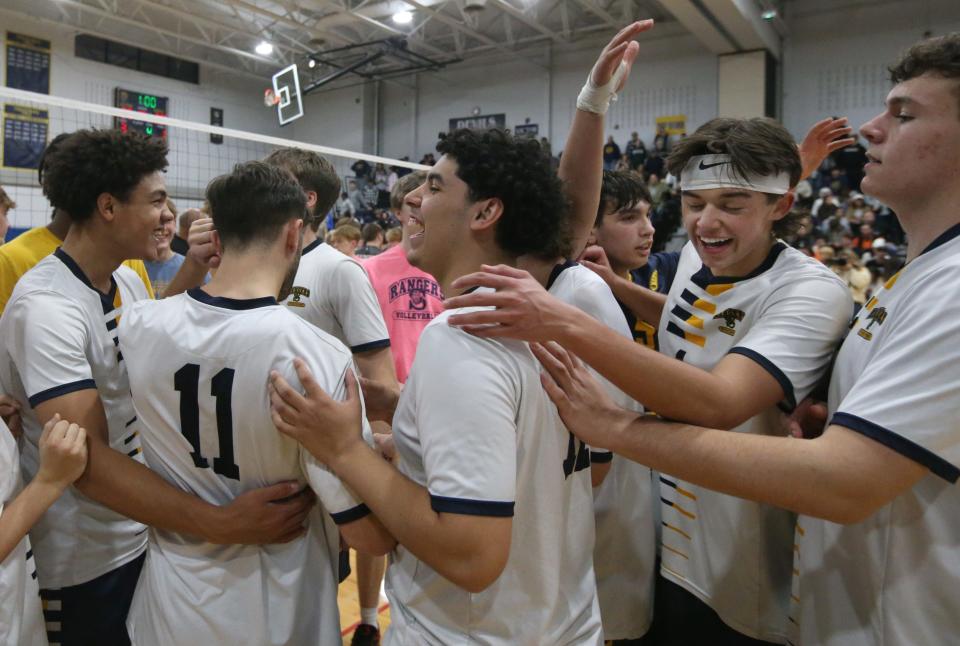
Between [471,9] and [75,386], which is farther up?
[471,9]

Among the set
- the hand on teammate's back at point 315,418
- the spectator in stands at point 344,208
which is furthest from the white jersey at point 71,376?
the spectator in stands at point 344,208

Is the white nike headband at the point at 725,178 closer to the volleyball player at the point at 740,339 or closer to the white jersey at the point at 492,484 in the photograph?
the volleyball player at the point at 740,339

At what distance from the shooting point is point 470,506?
55.6 inches

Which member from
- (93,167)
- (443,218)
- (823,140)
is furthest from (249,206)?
(823,140)

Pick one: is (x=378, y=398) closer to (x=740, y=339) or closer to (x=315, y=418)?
(x=315, y=418)

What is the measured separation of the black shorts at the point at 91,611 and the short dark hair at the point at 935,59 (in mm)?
2887

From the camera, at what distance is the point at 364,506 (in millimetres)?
1678

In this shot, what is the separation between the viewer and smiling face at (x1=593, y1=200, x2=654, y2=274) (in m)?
3.18

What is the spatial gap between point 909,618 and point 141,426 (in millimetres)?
2112

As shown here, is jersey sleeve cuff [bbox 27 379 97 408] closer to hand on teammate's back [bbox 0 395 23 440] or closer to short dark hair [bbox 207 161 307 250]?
hand on teammate's back [bbox 0 395 23 440]

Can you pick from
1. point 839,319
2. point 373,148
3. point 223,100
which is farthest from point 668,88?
point 839,319

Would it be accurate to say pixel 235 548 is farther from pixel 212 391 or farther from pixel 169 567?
pixel 212 391

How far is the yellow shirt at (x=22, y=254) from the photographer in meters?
2.86

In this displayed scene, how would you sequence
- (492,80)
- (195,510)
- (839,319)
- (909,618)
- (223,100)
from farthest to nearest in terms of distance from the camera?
(223,100)
(492,80)
(839,319)
(195,510)
(909,618)
